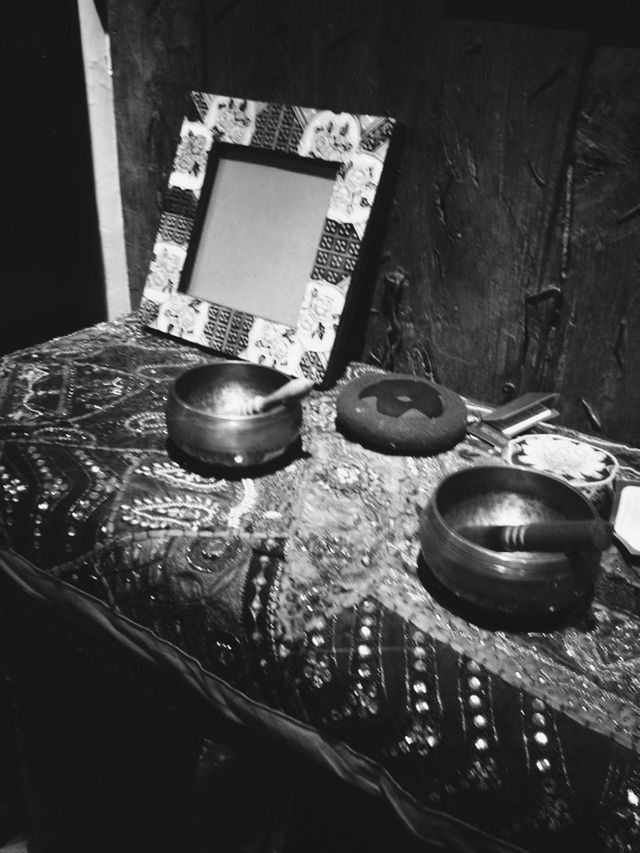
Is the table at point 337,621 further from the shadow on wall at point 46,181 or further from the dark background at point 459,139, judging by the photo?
the shadow on wall at point 46,181

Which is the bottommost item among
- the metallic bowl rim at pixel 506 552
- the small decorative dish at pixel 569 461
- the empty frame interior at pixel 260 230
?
the metallic bowl rim at pixel 506 552

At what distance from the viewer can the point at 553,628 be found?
0.97 metres

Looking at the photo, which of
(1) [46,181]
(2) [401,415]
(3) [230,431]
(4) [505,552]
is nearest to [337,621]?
(4) [505,552]

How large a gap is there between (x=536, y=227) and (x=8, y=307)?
159cm

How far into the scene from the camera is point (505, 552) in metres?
0.94

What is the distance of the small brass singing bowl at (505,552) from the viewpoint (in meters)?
0.90

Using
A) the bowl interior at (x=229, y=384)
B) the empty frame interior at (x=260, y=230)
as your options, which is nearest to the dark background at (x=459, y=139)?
the empty frame interior at (x=260, y=230)

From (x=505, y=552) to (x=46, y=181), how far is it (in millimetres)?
1835

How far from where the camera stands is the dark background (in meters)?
1.31

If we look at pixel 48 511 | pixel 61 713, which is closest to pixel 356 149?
pixel 48 511

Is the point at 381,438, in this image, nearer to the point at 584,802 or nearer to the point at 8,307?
the point at 584,802

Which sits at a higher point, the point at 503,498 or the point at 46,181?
the point at 46,181

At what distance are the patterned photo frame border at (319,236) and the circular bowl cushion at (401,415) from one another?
0.55 feet

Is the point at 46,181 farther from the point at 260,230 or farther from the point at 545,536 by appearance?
the point at 545,536
